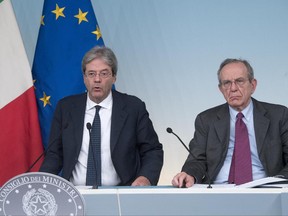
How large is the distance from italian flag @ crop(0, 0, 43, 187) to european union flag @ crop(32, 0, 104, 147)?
0.08 meters

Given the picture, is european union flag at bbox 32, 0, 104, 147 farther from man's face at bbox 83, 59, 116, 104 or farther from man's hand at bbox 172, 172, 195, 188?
man's hand at bbox 172, 172, 195, 188

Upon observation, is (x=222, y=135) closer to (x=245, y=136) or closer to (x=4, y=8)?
(x=245, y=136)

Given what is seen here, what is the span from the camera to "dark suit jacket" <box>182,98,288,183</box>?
2.92m

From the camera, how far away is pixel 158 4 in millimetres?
4309

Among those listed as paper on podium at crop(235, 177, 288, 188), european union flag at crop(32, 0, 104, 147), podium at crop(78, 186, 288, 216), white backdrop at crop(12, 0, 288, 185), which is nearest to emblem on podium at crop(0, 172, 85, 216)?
podium at crop(78, 186, 288, 216)

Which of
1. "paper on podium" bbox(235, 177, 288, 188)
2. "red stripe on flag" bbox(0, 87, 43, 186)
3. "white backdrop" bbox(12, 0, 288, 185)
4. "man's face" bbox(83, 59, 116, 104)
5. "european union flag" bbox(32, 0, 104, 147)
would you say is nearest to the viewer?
"paper on podium" bbox(235, 177, 288, 188)

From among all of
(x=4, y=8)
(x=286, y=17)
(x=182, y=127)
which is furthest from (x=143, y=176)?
(x=286, y=17)

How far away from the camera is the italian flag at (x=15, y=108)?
3518mm

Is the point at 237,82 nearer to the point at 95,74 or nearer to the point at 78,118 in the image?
the point at 95,74

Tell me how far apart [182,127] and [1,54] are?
57.6 inches

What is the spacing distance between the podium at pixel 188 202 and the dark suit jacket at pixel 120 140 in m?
1.05

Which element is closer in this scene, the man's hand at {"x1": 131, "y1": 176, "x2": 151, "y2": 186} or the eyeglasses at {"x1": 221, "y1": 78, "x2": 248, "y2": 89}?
the man's hand at {"x1": 131, "y1": 176, "x2": 151, "y2": 186}

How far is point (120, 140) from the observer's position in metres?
3.08

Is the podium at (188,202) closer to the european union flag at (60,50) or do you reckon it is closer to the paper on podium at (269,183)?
the paper on podium at (269,183)
